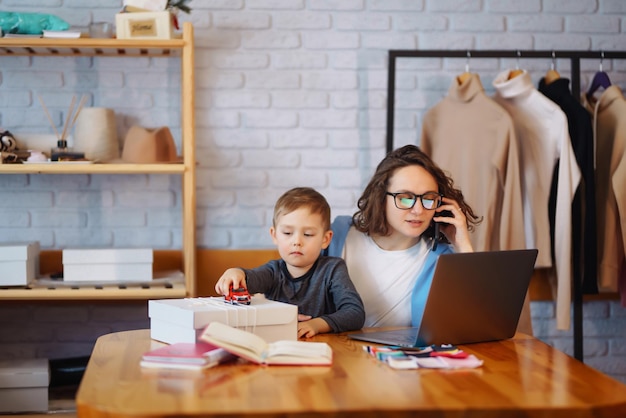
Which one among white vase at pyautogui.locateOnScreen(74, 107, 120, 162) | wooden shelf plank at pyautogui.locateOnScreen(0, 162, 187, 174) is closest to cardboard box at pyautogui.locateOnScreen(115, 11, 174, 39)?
white vase at pyautogui.locateOnScreen(74, 107, 120, 162)

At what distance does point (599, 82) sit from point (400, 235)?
4.46 ft

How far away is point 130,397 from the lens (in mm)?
1437

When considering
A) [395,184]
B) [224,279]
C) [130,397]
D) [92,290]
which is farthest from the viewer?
[92,290]

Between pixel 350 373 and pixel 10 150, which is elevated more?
pixel 10 150

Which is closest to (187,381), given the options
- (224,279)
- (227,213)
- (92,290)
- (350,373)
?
(350,373)

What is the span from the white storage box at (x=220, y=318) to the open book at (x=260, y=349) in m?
0.05

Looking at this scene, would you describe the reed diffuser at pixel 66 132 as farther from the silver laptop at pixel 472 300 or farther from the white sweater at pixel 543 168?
the white sweater at pixel 543 168

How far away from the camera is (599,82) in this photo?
3340 mm

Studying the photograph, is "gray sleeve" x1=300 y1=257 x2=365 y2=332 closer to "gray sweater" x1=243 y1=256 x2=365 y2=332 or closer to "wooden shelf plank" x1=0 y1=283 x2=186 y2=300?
"gray sweater" x1=243 y1=256 x2=365 y2=332

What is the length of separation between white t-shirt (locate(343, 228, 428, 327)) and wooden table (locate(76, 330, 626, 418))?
0.61 metres

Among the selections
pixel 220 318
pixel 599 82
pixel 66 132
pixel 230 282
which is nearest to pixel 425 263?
pixel 230 282

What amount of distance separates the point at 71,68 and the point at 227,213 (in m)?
0.83

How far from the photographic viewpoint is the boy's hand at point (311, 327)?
6.47ft

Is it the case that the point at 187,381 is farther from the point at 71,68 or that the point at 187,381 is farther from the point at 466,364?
the point at 71,68
